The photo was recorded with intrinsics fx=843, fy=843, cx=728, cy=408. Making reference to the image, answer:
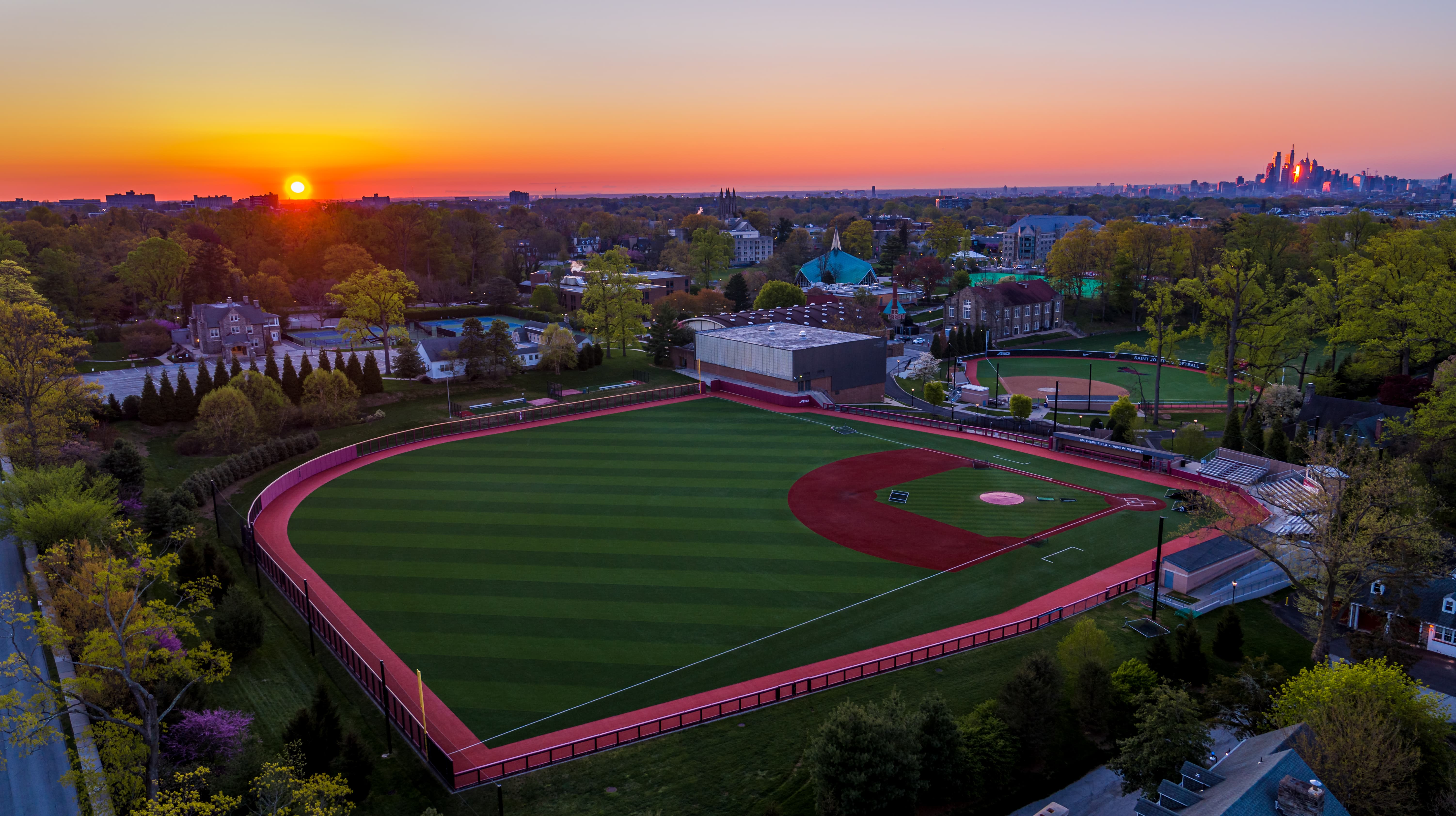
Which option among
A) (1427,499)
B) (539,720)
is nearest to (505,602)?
(539,720)

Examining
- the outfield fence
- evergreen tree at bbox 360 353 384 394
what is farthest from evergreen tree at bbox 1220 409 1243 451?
evergreen tree at bbox 360 353 384 394

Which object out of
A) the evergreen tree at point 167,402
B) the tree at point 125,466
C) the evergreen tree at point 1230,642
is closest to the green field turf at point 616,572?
the evergreen tree at point 1230,642

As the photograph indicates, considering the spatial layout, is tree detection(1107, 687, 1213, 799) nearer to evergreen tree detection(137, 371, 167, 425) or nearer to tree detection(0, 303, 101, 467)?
tree detection(0, 303, 101, 467)

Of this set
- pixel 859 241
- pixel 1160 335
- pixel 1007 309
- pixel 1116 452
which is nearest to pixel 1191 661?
pixel 1116 452

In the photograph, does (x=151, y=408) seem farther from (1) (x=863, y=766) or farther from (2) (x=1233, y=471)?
(2) (x=1233, y=471)

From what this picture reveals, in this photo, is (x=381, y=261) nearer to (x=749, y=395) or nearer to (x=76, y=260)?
(x=76, y=260)
